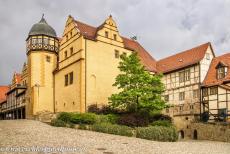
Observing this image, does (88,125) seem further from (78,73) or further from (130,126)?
(78,73)

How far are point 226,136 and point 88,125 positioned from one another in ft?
40.8

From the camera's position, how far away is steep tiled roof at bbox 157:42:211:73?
3807cm

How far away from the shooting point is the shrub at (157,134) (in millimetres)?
24359

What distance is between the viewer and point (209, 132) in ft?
100

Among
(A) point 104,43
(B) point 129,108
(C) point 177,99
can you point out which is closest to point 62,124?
(B) point 129,108

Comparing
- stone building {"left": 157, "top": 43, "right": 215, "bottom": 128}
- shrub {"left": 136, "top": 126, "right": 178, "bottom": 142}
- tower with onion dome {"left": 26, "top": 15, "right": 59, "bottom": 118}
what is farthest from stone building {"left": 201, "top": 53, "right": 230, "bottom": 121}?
tower with onion dome {"left": 26, "top": 15, "right": 59, "bottom": 118}

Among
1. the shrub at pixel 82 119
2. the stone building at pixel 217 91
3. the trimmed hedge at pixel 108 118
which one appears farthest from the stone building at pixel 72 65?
the stone building at pixel 217 91

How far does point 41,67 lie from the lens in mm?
39875

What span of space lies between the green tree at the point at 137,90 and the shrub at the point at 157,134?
15.0 ft

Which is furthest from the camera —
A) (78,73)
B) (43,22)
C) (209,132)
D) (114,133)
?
(43,22)

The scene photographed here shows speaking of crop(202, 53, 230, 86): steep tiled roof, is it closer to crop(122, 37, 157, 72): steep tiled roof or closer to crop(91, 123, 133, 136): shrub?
crop(122, 37, 157, 72): steep tiled roof

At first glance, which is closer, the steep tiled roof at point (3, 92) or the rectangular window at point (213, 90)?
the rectangular window at point (213, 90)

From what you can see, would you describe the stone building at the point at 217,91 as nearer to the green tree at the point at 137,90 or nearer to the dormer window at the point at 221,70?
the dormer window at the point at 221,70


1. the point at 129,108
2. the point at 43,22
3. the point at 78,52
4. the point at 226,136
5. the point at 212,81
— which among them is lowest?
the point at 226,136
